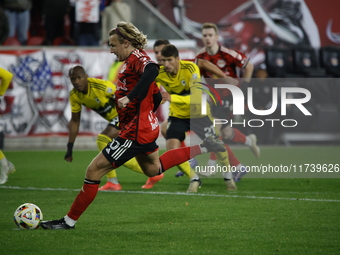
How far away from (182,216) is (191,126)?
288cm

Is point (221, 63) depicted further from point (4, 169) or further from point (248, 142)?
point (4, 169)

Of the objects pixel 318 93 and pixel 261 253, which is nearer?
pixel 261 253

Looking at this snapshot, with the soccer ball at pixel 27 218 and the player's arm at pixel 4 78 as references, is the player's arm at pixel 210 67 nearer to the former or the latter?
the player's arm at pixel 4 78

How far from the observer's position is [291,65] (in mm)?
21234

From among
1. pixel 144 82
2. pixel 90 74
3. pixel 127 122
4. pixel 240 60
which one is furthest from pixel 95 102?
pixel 90 74

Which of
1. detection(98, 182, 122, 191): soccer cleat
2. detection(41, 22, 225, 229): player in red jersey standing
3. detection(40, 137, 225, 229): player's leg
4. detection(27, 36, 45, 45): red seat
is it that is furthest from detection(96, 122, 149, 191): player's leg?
detection(27, 36, 45, 45): red seat

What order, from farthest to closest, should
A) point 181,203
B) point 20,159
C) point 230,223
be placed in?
point 20,159 → point 181,203 → point 230,223

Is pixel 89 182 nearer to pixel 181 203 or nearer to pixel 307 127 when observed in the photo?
pixel 181 203

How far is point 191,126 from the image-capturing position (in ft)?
33.7

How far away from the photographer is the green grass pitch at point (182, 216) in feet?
19.4

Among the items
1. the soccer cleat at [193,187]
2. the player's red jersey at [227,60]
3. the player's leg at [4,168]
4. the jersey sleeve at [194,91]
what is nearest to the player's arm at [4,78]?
the player's leg at [4,168]

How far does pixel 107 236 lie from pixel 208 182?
4991 mm

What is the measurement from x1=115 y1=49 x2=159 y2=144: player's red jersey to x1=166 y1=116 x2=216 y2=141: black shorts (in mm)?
3323

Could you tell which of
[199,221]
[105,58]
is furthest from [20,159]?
[199,221]
